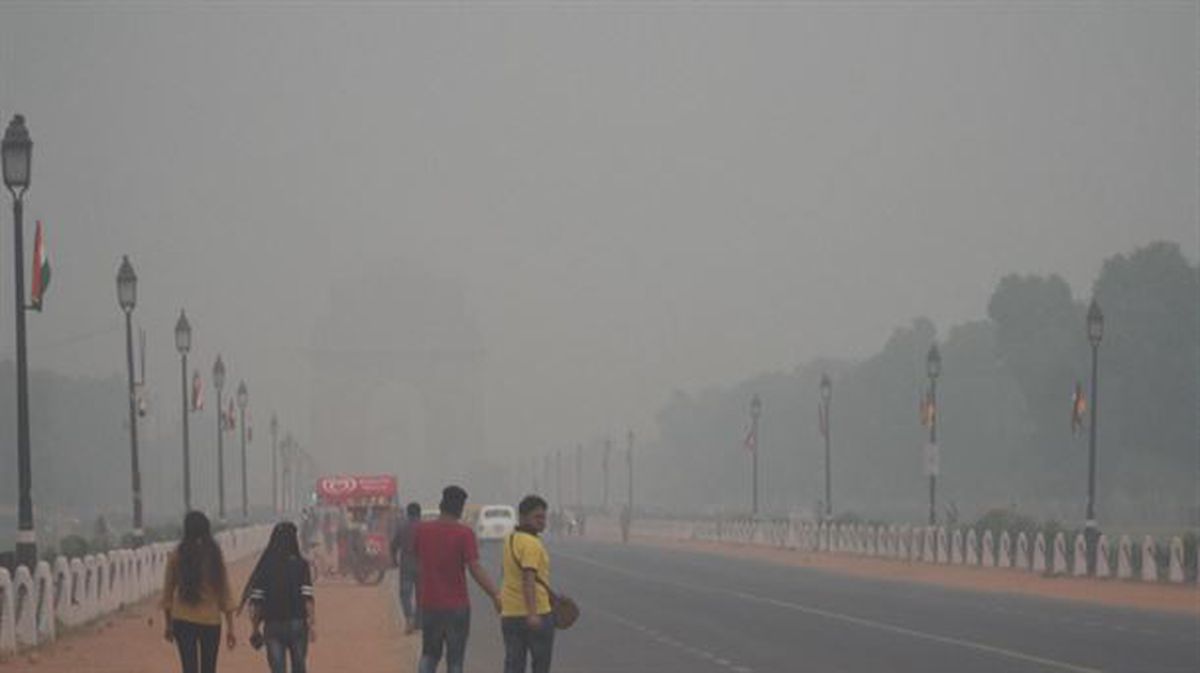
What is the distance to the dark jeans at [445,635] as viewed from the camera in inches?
806

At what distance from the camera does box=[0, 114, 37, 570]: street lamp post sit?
31.8m

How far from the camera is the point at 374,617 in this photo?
→ 42500 millimetres

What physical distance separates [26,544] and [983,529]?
4633 centimetres

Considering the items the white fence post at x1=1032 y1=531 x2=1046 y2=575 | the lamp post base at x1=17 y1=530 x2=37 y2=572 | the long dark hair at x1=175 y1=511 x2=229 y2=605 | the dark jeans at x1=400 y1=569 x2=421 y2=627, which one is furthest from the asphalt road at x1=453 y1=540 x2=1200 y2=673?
the long dark hair at x1=175 y1=511 x2=229 y2=605

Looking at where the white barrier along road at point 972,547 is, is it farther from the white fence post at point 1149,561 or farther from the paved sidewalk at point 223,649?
the paved sidewalk at point 223,649

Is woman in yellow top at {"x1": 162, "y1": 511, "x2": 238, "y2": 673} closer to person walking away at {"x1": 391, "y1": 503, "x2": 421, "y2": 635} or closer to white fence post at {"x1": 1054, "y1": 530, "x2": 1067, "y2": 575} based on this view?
person walking away at {"x1": 391, "y1": 503, "x2": 421, "y2": 635}

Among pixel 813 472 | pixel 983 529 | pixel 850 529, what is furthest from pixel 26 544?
pixel 813 472

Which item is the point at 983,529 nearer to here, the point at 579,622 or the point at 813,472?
the point at 579,622

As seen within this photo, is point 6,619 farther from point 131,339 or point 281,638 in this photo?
point 131,339

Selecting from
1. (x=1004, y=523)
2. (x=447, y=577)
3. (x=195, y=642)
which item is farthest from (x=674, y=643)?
(x=1004, y=523)

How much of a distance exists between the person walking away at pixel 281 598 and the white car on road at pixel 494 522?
83.6 meters

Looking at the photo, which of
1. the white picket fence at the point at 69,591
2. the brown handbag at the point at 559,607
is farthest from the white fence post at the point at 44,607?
the brown handbag at the point at 559,607

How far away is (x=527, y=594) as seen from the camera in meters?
19.6

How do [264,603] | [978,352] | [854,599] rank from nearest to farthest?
[264,603] → [854,599] → [978,352]
